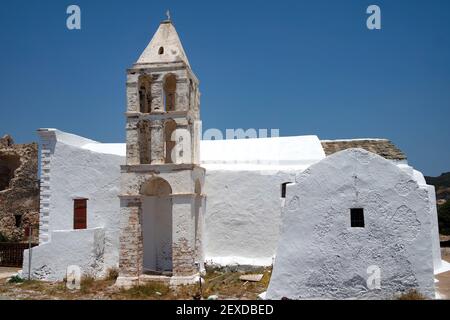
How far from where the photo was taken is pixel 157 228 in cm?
1794

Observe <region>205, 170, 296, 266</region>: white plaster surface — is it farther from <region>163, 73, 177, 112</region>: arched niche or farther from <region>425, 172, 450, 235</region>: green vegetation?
<region>425, 172, 450, 235</region>: green vegetation

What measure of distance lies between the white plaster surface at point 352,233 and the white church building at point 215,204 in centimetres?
3

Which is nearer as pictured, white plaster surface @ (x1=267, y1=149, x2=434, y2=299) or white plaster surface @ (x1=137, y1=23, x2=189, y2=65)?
white plaster surface @ (x1=267, y1=149, x2=434, y2=299)

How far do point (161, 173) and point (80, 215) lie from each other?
15.1ft

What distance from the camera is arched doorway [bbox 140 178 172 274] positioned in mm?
17562

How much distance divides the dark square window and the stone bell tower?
227 inches

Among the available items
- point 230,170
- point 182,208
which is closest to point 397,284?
point 182,208

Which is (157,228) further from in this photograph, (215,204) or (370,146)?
(370,146)

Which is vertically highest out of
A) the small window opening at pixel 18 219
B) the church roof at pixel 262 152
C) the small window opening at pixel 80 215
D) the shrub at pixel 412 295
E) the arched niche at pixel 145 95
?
the arched niche at pixel 145 95

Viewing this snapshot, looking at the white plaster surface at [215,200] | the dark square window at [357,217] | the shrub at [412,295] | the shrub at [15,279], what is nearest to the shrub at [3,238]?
the white plaster surface at [215,200]

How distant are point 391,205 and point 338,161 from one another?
172 centimetres

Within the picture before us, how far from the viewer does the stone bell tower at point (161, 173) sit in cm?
1586

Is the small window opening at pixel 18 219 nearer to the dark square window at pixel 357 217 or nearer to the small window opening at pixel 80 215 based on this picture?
the small window opening at pixel 80 215

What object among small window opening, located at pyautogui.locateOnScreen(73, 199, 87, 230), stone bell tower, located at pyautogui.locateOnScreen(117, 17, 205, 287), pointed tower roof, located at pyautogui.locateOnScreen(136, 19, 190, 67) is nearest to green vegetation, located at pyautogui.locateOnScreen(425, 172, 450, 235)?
stone bell tower, located at pyautogui.locateOnScreen(117, 17, 205, 287)
